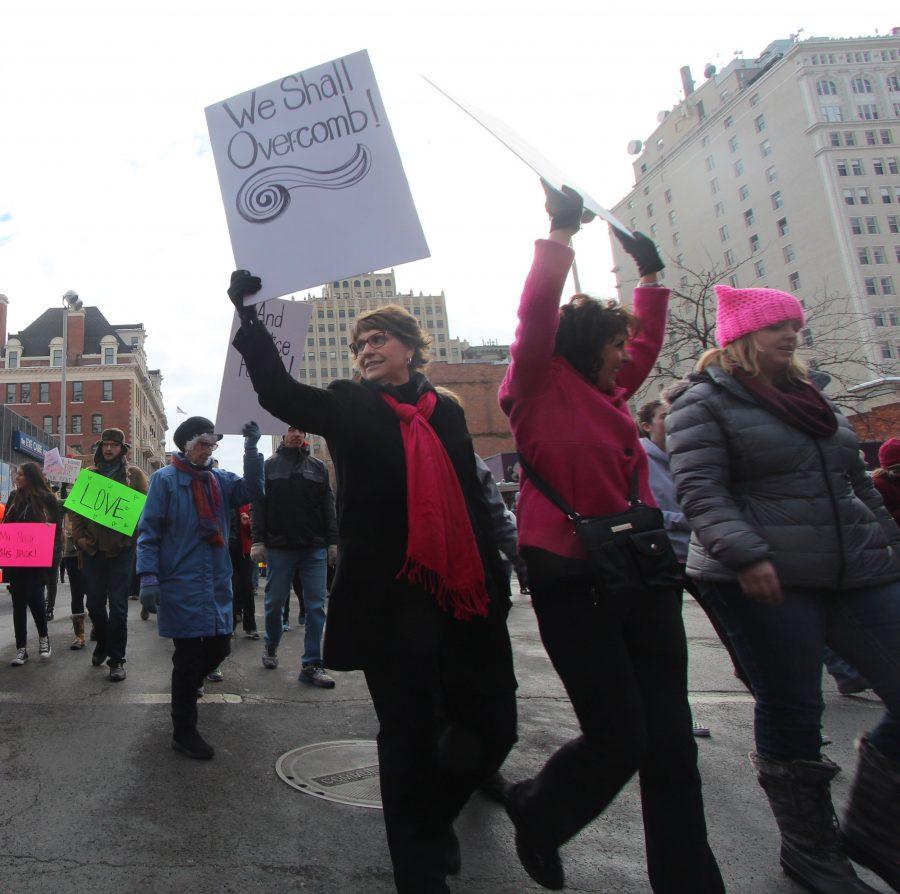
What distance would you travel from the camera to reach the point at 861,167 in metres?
66.1

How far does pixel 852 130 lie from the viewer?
6662 cm

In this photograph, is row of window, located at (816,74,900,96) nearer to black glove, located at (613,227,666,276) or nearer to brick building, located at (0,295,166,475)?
brick building, located at (0,295,166,475)

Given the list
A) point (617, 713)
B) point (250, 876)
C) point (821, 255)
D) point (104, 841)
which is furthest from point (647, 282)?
point (821, 255)

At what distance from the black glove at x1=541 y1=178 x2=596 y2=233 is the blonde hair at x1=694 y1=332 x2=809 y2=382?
0.89m

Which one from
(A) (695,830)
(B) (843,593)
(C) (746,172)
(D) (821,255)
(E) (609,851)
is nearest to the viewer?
(A) (695,830)

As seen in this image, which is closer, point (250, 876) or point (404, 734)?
point (404, 734)

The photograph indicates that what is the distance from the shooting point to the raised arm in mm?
2359

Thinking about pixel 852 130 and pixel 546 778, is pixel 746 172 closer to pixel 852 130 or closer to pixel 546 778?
pixel 852 130

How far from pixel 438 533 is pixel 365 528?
25 centimetres

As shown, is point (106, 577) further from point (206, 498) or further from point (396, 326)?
point (396, 326)

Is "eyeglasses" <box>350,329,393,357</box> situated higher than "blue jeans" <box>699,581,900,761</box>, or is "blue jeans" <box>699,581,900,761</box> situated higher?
"eyeglasses" <box>350,329,393,357</box>

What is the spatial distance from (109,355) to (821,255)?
234 feet

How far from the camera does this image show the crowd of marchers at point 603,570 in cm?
219

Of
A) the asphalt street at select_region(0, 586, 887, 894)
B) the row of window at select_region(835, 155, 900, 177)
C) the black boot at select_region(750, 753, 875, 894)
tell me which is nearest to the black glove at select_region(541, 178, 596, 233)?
the black boot at select_region(750, 753, 875, 894)
